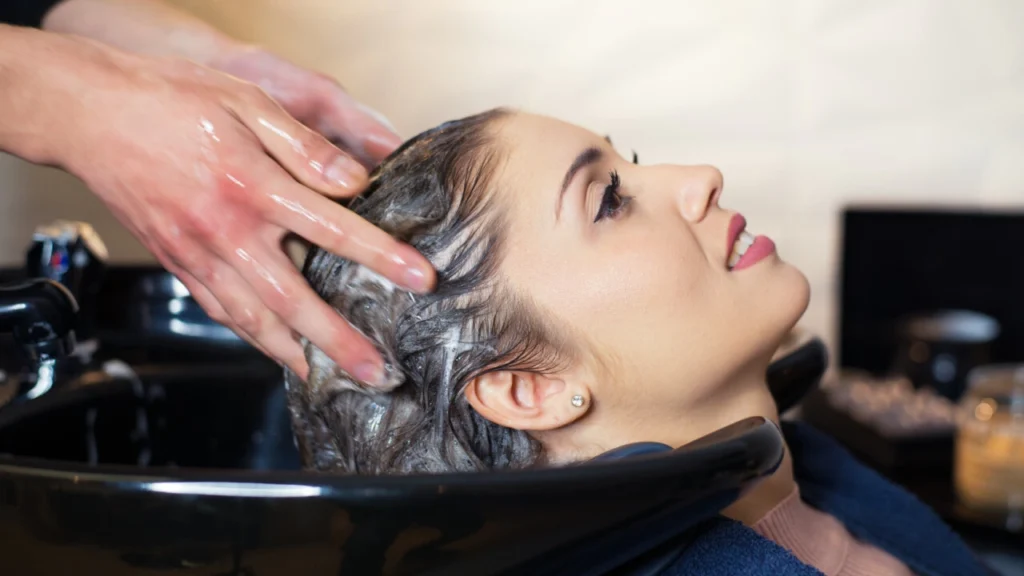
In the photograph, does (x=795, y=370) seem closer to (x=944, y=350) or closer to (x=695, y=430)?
(x=695, y=430)

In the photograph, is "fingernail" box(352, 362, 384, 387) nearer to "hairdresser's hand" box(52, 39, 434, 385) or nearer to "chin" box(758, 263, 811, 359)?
"hairdresser's hand" box(52, 39, 434, 385)

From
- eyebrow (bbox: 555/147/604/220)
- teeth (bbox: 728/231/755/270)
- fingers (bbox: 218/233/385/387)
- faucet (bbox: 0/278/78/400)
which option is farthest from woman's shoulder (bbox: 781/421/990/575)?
faucet (bbox: 0/278/78/400)

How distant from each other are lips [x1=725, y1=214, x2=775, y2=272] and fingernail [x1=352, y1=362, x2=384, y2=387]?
30cm

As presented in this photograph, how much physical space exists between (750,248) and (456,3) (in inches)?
36.8

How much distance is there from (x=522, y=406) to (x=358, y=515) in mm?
319

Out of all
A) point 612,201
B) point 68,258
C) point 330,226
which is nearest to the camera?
point 330,226

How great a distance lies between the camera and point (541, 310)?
2.47 feet

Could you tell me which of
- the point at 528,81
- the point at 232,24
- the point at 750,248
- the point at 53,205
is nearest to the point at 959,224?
the point at 528,81

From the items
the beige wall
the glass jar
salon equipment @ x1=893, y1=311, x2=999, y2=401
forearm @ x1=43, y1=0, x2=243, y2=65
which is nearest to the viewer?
forearm @ x1=43, y1=0, x2=243, y2=65

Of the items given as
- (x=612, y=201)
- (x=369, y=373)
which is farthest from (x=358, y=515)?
(x=612, y=201)

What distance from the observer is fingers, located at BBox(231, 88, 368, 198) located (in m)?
0.70

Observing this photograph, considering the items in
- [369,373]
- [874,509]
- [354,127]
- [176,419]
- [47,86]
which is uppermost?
[47,86]

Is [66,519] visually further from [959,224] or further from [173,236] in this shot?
[959,224]

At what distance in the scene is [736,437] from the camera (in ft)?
1.78
